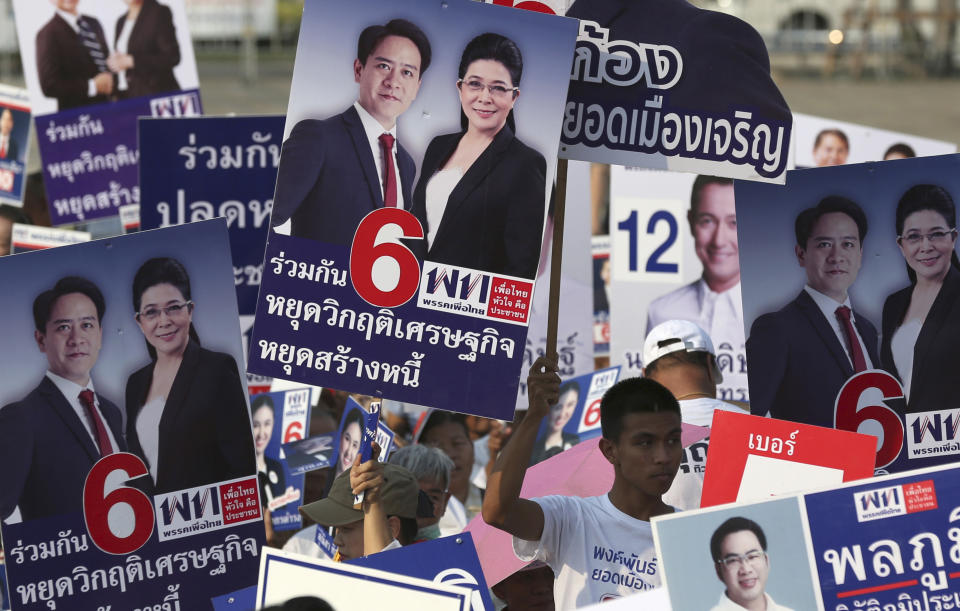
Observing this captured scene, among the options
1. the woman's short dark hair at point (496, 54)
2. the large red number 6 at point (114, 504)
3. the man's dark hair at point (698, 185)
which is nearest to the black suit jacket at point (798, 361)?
the woman's short dark hair at point (496, 54)

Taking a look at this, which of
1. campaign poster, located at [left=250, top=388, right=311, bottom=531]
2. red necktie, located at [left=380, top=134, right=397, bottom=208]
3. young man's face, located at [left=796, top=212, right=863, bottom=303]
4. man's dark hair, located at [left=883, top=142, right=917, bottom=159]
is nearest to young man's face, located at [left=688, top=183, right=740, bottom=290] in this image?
man's dark hair, located at [left=883, top=142, right=917, bottom=159]

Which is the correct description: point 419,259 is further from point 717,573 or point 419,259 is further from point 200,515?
point 717,573

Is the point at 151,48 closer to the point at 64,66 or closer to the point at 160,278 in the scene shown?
the point at 64,66

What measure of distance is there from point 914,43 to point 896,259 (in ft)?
78.7

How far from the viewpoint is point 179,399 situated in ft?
12.4

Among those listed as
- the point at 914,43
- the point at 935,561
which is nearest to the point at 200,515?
the point at 935,561

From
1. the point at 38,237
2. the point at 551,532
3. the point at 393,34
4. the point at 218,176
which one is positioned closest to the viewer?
the point at 551,532

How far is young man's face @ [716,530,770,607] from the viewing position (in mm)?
2809

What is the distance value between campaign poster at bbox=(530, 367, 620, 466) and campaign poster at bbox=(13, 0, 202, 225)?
259cm

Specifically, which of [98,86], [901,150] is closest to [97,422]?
[98,86]

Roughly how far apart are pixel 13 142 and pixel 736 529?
5.63 m

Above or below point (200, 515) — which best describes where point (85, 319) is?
above

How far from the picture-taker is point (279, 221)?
378cm

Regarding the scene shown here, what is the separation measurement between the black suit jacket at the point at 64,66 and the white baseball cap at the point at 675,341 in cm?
373
